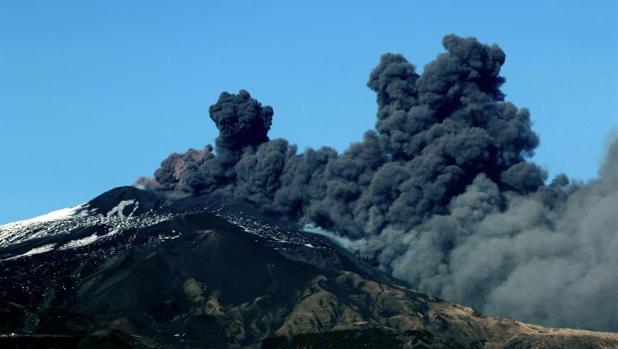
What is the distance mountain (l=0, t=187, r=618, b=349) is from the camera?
152 metres

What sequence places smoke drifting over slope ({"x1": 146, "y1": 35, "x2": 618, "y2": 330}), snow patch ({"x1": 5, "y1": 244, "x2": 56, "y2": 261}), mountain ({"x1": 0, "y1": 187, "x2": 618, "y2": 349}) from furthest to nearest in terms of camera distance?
snow patch ({"x1": 5, "y1": 244, "x2": 56, "y2": 261})
smoke drifting over slope ({"x1": 146, "y1": 35, "x2": 618, "y2": 330})
mountain ({"x1": 0, "y1": 187, "x2": 618, "y2": 349})

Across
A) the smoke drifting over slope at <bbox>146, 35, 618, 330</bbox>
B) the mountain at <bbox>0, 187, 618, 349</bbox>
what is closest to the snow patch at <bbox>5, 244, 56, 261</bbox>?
the mountain at <bbox>0, 187, 618, 349</bbox>

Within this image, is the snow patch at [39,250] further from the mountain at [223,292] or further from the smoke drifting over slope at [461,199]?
the smoke drifting over slope at [461,199]

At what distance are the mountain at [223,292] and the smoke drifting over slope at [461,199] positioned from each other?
459 centimetres

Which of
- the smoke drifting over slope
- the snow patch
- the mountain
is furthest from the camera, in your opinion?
the snow patch

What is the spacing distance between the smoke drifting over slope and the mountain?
4586 millimetres

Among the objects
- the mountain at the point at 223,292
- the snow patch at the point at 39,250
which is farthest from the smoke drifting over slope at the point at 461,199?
the snow patch at the point at 39,250

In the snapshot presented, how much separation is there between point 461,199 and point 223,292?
1365 inches

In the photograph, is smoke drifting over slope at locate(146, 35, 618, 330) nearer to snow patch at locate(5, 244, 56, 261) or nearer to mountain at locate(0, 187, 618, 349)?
mountain at locate(0, 187, 618, 349)

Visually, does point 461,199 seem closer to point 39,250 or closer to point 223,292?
point 223,292

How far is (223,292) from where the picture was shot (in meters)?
167

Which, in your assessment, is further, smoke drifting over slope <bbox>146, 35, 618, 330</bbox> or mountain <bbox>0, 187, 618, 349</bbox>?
smoke drifting over slope <bbox>146, 35, 618, 330</bbox>

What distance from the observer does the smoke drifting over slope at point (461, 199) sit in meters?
157

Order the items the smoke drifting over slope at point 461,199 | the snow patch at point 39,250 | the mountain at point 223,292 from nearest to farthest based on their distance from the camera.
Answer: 1. the mountain at point 223,292
2. the smoke drifting over slope at point 461,199
3. the snow patch at point 39,250
